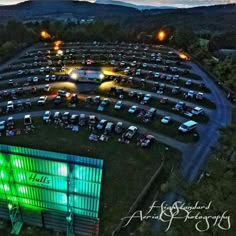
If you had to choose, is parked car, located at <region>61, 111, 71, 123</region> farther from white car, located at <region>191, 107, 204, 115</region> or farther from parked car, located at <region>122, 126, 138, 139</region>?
white car, located at <region>191, 107, 204, 115</region>

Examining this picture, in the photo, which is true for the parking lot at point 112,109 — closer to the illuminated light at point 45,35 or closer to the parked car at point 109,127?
the parked car at point 109,127

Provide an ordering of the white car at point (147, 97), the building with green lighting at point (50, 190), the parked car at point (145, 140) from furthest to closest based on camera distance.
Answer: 1. the white car at point (147, 97)
2. the parked car at point (145, 140)
3. the building with green lighting at point (50, 190)

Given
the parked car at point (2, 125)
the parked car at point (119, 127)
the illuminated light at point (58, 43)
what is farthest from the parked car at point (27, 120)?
the illuminated light at point (58, 43)

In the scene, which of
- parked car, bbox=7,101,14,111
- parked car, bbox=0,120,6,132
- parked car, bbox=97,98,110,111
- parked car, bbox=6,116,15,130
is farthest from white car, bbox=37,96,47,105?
parked car, bbox=97,98,110,111

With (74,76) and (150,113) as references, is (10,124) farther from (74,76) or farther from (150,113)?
(74,76)

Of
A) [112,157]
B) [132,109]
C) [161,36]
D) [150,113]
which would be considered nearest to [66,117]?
[132,109]

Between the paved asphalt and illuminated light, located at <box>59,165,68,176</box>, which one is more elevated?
illuminated light, located at <box>59,165,68,176</box>

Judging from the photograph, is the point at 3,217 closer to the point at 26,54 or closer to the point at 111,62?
the point at 111,62
